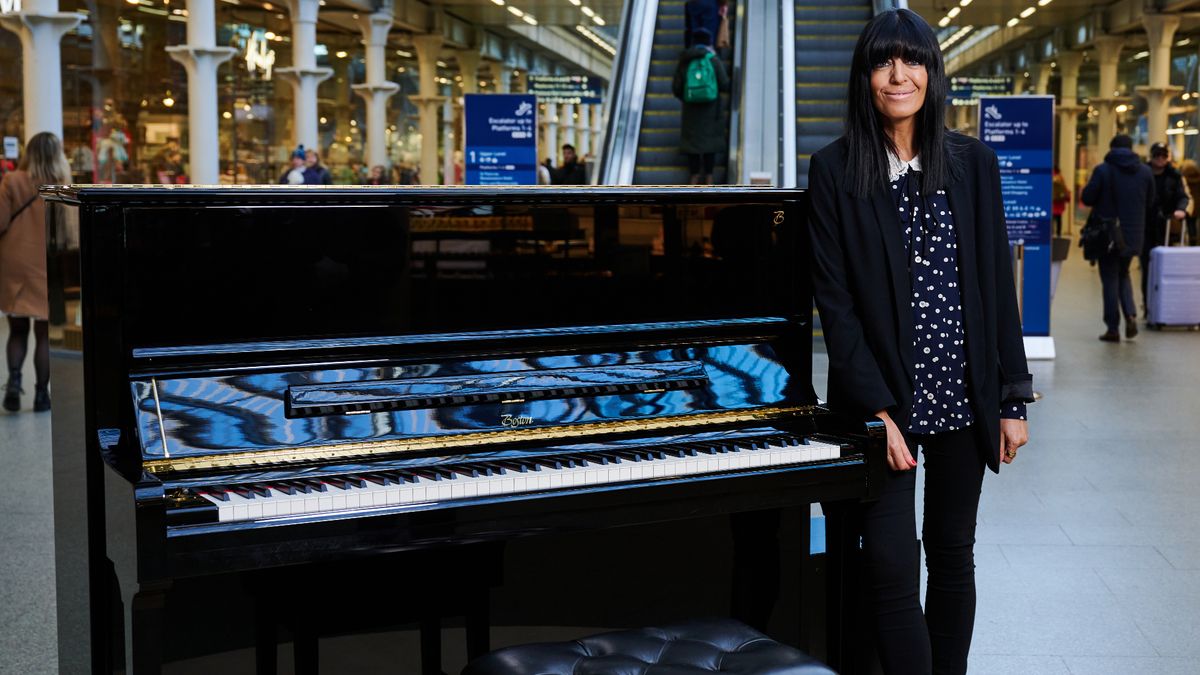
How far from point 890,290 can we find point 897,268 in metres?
0.05

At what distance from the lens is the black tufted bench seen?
2467 millimetres

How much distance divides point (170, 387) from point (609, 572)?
1049mm

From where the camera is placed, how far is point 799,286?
11.0 feet

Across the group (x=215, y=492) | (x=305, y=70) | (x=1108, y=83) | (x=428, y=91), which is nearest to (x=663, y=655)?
(x=215, y=492)

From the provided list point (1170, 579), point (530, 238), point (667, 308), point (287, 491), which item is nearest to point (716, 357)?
point (667, 308)

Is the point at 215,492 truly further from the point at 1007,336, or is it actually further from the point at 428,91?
the point at 428,91

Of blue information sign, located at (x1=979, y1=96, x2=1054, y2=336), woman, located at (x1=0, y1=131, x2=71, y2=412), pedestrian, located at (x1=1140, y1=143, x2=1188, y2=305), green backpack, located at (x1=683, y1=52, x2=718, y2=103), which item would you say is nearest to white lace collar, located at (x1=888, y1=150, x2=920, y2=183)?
woman, located at (x1=0, y1=131, x2=71, y2=412)

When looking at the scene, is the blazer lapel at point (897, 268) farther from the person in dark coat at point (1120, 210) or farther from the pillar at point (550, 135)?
the pillar at point (550, 135)

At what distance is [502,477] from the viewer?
260 centimetres

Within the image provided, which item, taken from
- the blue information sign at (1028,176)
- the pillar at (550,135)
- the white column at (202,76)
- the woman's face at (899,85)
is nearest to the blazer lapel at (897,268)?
the woman's face at (899,85)

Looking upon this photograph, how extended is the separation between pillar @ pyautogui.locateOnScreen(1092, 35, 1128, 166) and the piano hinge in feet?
104

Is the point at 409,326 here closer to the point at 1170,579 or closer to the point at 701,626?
the point at 701,626

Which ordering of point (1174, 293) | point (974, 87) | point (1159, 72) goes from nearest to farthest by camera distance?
point (1174, 293), point (1159, 72), point (974, 87)

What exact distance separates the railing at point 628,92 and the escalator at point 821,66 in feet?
5.14
